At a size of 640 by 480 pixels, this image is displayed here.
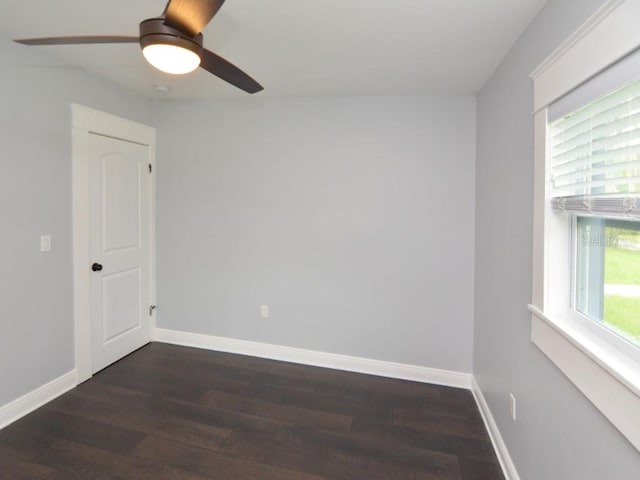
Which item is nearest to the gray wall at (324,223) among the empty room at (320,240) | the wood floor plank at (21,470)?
the empty room at (320,240)

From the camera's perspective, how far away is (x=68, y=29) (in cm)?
193

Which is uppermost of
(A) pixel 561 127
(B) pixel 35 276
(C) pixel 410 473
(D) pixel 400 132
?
(D) pixel 400 132

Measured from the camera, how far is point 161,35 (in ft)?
3.86

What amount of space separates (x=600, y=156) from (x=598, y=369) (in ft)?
2.39

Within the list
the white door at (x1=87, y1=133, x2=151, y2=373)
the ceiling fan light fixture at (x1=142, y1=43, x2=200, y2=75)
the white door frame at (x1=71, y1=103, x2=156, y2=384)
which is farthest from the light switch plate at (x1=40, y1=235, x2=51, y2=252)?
the ceiling fan light fixture at (x1=142, y1=43, x2=200, y2=75)

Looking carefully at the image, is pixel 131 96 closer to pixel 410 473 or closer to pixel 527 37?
pixel 527 37

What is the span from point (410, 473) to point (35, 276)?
9.11 ft

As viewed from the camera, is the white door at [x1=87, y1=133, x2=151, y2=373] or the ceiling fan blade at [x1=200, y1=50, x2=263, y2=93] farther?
the white door at [x1=87, y1=133, x2=151, y2=373]

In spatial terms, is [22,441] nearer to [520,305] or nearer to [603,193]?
[520,305]

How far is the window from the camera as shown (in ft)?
3.33

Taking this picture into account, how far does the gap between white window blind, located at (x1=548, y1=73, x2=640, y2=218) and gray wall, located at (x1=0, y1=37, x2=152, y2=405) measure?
3120 mm

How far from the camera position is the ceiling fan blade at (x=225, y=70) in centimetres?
142

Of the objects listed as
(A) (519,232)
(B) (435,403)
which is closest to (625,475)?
(A) (519,232)

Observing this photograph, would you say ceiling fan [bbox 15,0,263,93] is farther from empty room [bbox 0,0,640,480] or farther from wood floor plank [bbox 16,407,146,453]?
wood floor plank [bbox 16,407,146,453]
